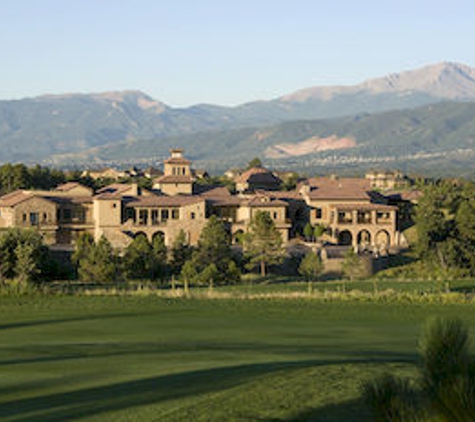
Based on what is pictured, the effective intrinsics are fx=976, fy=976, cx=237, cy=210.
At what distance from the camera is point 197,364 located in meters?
15.4

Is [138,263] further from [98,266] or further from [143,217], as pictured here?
[143,217]

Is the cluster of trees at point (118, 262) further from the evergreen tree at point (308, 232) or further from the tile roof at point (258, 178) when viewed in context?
the tile roof at point (258, 178)

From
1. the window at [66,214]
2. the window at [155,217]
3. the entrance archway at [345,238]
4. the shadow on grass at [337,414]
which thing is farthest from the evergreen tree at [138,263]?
the shadow on grass at [337,414]

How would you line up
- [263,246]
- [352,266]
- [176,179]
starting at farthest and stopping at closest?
[176,179] → [263,246] → [352,266]

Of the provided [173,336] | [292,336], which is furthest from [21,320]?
[292,336]

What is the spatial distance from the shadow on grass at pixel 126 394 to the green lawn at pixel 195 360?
0.01 metres

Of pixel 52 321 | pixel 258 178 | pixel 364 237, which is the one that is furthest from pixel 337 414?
pixel 258 178

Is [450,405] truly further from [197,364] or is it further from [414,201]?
[414,201]

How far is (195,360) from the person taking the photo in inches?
631

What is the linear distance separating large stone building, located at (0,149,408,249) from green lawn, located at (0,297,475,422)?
128ft

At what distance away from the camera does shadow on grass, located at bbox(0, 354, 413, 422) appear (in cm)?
1160

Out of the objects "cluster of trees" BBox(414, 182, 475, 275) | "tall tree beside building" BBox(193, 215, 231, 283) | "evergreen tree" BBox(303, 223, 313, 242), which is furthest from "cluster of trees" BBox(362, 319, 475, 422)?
"evergreen tree" BBox(303, 223, 313, 242)

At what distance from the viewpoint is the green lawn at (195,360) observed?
39.0 feet

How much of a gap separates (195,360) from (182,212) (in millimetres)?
53070
